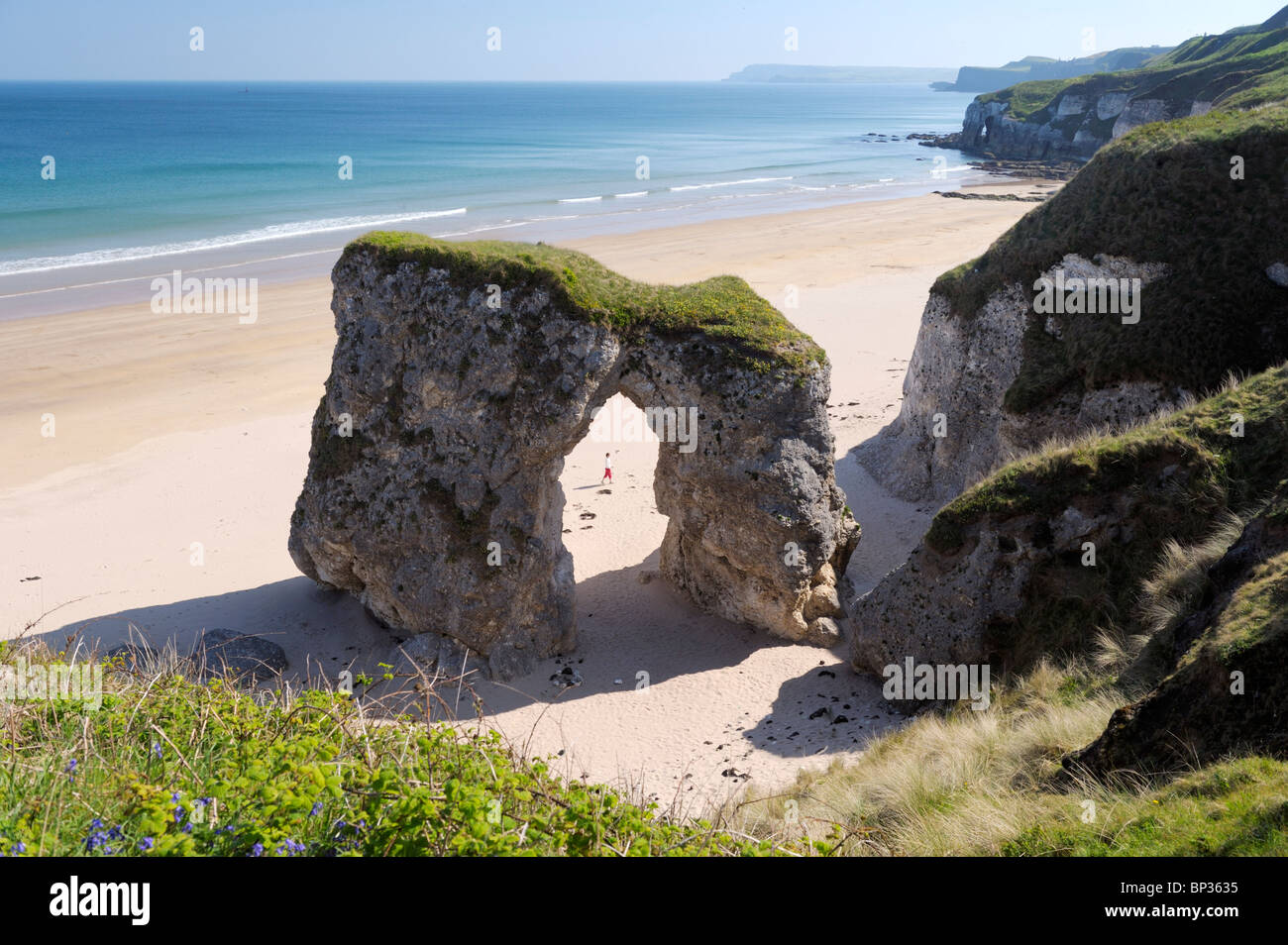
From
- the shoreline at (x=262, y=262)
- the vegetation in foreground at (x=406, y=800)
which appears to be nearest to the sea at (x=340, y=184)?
the shoreline at (x=262, y=262)

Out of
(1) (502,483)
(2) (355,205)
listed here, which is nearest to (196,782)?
(1) (502,483)

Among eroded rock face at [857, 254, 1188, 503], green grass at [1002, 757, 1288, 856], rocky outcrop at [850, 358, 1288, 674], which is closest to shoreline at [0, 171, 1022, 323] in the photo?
eroded rock face at [857, 254, 1188, 503]

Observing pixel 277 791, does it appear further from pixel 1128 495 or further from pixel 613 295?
pixel 1128 495

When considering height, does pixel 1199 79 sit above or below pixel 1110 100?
below

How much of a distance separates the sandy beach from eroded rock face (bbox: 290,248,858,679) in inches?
43.6

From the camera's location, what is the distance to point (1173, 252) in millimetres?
17172

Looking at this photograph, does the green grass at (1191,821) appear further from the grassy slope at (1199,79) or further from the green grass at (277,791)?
the grassy slope at (1199,79)

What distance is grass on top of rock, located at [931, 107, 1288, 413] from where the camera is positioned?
16.2 m

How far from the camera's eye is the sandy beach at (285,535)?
43.9 ft

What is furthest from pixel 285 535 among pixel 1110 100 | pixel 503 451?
pixel 1110 100

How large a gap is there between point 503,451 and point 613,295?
2962 millimetres

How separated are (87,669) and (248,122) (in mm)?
151914

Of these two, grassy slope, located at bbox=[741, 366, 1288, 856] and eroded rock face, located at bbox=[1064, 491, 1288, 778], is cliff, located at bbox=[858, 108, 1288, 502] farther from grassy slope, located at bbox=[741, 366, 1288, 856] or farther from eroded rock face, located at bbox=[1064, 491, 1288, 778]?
eroded rock face, located at bbox=[1064, 491, 1288, 778]
